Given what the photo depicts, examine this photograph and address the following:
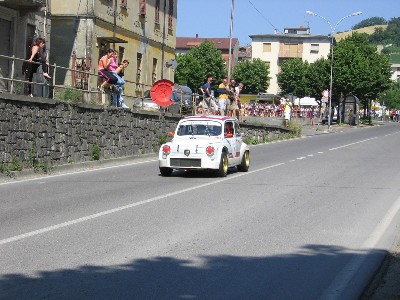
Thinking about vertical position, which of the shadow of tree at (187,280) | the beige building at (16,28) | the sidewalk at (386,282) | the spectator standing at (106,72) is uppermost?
the beige building at (16,28)

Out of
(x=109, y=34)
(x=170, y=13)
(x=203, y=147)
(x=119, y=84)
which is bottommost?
(x=203, y=147)

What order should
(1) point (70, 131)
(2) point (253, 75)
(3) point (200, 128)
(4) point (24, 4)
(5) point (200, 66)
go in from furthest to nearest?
1. (2) point (253, 75)
2. (5) point (200, 66)
3. (4) point (24, 4)
4. (1) point (70, 131)
5. (3) point (200, 128)

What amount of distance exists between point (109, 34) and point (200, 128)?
17713 mm

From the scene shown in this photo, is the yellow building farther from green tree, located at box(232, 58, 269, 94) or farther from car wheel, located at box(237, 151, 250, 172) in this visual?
green tree, located at box(232, 58, 269, 94)

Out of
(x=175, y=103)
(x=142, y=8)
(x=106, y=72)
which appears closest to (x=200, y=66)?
(x=142, y=8)

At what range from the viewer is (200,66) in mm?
98938

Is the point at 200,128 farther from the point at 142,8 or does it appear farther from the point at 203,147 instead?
the point at 142,8

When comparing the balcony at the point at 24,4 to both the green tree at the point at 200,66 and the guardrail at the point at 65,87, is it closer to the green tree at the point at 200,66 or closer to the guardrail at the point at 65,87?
the guardrail at the point at 65,87

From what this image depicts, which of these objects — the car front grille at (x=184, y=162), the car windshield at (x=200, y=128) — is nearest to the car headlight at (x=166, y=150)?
the car front grille at (x=184, y=162)

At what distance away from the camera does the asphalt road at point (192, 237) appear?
6.91 meters

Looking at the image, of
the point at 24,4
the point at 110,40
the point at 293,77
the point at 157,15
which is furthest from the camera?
the point at 293,77

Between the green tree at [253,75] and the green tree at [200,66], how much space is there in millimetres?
10631

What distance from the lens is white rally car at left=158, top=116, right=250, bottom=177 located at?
18.1 m

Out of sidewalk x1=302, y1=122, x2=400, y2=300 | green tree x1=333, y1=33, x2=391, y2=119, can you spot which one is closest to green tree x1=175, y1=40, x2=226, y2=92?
green tree x1=333, y1=33, x2=391, y2=119
